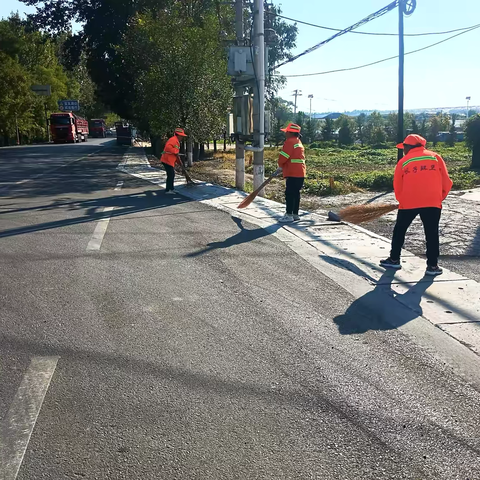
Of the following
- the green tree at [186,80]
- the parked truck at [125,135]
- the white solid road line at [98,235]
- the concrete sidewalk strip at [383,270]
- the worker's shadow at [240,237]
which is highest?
the green tree at [186,80]

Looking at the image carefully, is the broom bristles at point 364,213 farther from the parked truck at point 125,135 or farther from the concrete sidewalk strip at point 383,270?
the parked truck at point 125,135

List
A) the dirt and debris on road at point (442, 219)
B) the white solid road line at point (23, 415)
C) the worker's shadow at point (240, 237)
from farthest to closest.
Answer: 1. the dirt and debris on road at point (442, 219)
2. the worker's shadow at point (240, 237)
3. the white solid road line at point (23, 415)

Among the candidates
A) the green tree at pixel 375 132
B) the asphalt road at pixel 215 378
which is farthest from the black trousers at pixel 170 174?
the green tree at pixel 375 132

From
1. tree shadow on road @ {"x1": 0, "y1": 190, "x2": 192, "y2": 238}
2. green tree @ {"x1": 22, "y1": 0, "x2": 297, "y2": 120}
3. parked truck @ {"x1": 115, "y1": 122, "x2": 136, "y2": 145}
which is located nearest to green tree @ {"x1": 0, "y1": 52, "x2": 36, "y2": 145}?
parked truck @ {"x1": 115, "y1": 122, "x2": 136, "y2": 145}

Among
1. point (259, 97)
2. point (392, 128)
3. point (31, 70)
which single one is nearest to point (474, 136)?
point (259, 97)

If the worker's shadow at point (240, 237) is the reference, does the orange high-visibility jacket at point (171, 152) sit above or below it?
above

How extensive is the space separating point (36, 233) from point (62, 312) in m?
4.22

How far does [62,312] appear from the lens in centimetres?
546

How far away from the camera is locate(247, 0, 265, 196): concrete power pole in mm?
13788

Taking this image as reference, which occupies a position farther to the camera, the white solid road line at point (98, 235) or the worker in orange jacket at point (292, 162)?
the worker in orange jacket at point (292, 162)

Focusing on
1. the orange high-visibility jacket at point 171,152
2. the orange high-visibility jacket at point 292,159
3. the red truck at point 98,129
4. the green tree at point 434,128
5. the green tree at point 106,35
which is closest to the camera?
the orange high-visibility jacket at point 292,159

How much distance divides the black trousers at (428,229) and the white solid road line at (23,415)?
14.8 feet

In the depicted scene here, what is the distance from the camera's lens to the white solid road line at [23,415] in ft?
10.2

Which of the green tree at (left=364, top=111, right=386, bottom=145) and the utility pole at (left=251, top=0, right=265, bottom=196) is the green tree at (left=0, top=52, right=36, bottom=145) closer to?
the green tree at (left=364, top=111, right=386, bottom=145)
